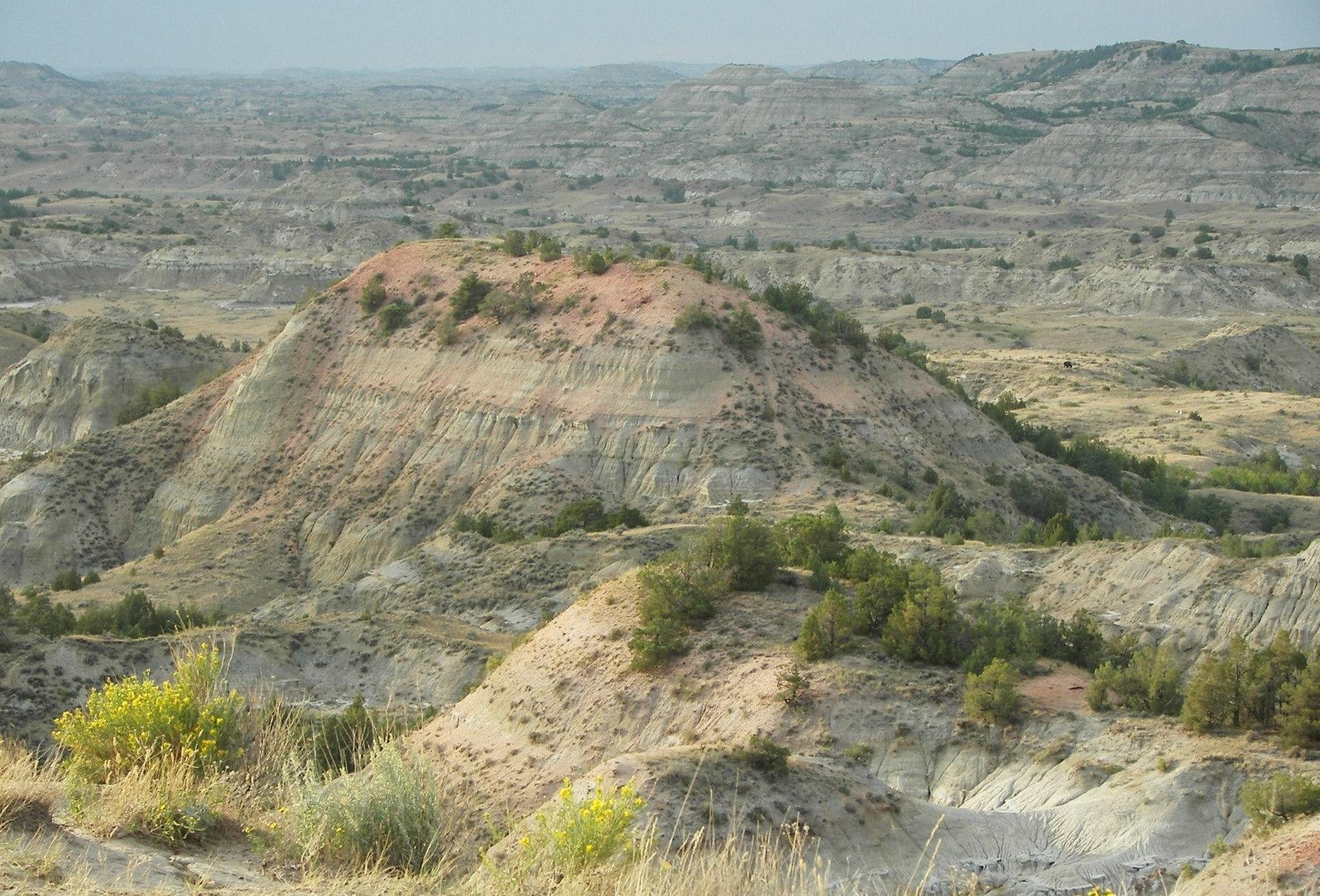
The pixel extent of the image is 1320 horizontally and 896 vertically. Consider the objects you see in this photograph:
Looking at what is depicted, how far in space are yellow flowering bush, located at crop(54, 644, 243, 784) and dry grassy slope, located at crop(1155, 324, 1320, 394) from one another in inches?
2869

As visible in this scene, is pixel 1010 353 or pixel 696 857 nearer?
pixel 696 857

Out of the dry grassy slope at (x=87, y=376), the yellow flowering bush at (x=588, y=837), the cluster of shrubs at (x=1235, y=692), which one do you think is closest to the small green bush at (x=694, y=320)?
the cluster of shrubs at (x=1235, y=692)

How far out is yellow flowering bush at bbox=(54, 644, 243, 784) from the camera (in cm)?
1328

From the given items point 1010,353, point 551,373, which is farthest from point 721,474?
point 1010,353

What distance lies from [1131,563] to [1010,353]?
55485mm

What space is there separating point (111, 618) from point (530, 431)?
13.9m

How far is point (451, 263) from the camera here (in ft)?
170

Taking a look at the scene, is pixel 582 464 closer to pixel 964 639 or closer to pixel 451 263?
pixel 451 263

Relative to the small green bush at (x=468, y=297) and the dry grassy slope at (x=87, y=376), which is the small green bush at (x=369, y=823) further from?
the dry grassy slope at (x=87, y=376)

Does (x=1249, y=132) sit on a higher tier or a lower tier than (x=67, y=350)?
higher

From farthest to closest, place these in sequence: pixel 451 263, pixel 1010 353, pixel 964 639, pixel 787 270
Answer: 1. pixel 787 270
2. pixel 1010 353
3. pixel 451 263
4. pixel 964 639

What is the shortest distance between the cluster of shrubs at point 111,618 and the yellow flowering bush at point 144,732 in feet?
60.2

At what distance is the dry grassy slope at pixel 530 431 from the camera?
41875mm

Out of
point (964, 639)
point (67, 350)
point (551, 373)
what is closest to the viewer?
point (964, 639)
